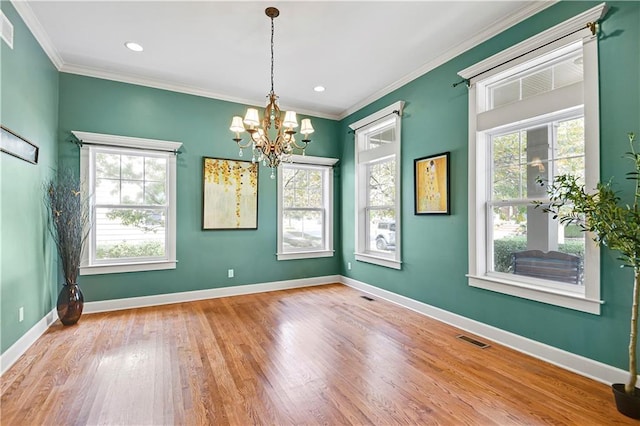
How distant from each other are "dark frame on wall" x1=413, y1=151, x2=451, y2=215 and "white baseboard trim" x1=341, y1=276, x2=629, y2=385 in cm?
Answer: 122

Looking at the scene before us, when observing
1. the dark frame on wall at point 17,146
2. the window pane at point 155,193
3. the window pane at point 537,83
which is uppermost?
the window pane at point 537,83

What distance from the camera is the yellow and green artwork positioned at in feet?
15.4

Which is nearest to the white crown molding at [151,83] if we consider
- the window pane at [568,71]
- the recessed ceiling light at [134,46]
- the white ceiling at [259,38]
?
the white ceiling at [259,38]

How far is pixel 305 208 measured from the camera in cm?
552

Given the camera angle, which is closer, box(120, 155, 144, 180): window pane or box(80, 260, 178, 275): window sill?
box(80, 260, 178, 275): window sill

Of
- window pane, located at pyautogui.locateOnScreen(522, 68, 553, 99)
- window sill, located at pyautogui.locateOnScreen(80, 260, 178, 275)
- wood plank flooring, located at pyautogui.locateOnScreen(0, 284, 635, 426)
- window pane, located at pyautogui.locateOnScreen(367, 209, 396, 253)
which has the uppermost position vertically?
window pane, located at pyautogui.locateOnScreen(522, 68, 553, 99)

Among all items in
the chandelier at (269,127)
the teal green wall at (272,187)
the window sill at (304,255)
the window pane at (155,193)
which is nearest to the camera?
the teal green wall at (272,187)

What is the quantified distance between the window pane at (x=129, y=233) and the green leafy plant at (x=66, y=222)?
484 millimetres

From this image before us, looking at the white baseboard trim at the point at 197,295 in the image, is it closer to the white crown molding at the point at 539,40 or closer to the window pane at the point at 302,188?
the window pane at the point at 302,188

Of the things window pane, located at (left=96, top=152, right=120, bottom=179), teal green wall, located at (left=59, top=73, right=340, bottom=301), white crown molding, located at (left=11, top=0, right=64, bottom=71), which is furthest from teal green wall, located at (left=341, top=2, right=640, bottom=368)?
white crown molding, located at (left=11, top=0, right=64, bottom=71)

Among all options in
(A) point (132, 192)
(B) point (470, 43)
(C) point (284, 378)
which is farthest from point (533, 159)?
(A) point (132, 192)

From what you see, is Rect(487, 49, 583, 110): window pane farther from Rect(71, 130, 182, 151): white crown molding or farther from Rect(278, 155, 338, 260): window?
Rect(71, 130, 182, 151): white crown molding

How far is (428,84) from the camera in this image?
3.89m

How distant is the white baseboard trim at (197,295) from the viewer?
4062mm
